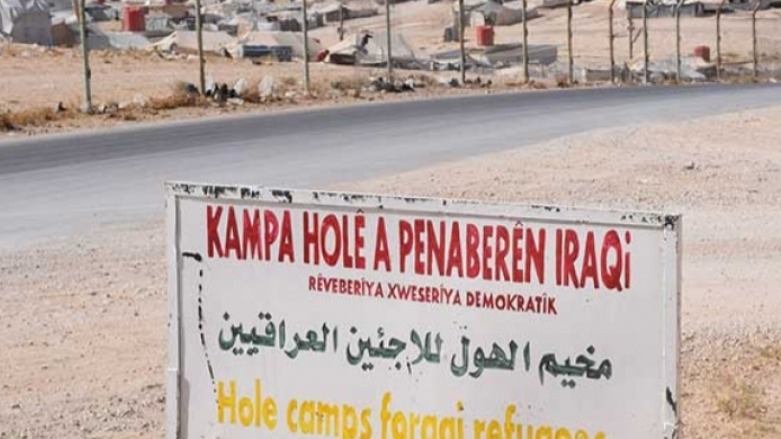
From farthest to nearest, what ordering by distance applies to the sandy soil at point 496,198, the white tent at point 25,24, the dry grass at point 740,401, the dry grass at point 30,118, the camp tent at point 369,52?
1. the camp tent at point 369,52
2. the white tent at point 25,24
3. the dry grass at point 30,118
4. the sandy soil at point 496,198
5. the dry grass at point 740,401

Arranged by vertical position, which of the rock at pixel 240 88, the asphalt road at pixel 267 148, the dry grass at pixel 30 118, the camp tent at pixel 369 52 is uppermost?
the camp tent at pixel 369 52

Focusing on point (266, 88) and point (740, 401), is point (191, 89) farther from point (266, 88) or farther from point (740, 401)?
point (740, 401)

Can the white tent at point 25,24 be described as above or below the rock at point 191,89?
above

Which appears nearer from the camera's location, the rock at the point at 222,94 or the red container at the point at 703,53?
the rock at the point at 222,94

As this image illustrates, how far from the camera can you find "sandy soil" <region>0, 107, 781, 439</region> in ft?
27.4

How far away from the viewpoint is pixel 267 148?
2398cm

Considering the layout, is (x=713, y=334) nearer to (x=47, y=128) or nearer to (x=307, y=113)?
(x=47, y=128)

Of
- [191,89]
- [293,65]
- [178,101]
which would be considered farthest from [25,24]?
[178,101]

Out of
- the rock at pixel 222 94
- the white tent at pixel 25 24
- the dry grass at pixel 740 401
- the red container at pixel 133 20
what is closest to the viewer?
the dry grass at pixel 740 401

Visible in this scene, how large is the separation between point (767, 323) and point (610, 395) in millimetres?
5719

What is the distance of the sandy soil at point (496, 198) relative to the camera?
329 inches

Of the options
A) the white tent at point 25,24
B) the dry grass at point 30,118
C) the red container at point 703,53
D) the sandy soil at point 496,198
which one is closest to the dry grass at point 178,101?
the dry grass at point 30,118

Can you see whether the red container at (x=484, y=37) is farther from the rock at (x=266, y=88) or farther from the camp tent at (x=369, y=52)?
the rock at (x=266, y=88)

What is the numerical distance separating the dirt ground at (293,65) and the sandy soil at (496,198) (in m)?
12.1
